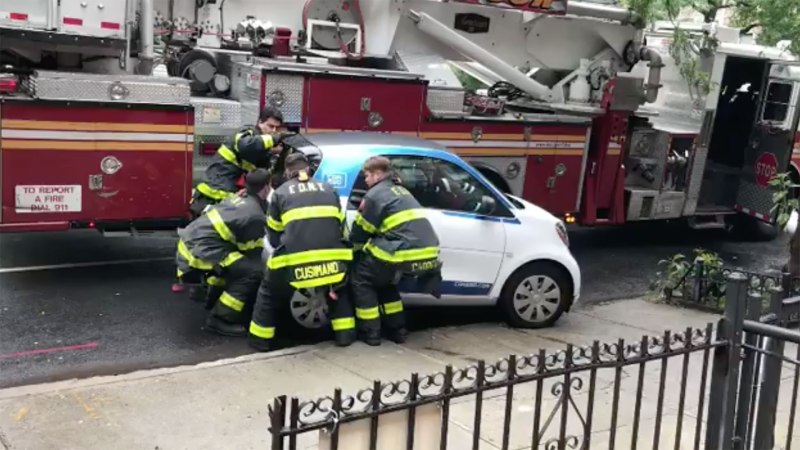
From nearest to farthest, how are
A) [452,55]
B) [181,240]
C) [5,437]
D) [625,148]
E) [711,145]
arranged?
1. [5,437]
2. [181,240]
3. [452,55]
4. [625,148]
5. [711,145]

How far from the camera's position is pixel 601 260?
11.6 metres

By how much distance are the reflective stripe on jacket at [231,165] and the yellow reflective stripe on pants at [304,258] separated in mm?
1775

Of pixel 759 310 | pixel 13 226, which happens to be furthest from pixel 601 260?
pixel 759 310

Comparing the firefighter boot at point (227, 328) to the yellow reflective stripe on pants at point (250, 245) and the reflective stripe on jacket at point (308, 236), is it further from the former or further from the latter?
the reflective stripe on jacket at point (308, 236)

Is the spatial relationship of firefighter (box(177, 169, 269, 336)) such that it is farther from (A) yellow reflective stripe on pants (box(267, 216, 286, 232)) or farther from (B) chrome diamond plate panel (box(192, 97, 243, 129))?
(B) chrome diamond plate panel (box(192, 97, 243, 129))

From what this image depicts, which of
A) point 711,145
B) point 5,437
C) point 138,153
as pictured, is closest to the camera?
point 5,437

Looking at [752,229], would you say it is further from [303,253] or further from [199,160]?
[303,253]

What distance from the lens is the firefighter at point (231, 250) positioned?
Answer: 6.91 metres

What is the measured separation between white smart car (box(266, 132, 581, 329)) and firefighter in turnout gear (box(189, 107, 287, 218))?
503 mm

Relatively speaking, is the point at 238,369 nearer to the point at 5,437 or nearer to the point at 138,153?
the point at 5,437

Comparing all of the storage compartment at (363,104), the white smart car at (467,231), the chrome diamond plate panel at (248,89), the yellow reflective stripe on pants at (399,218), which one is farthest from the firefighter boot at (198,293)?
the storage compartment at (363,104)

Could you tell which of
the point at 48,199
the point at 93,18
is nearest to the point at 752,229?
the point at 93,18

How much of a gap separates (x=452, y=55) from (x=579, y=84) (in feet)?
6.49

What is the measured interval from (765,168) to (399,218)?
767cm
